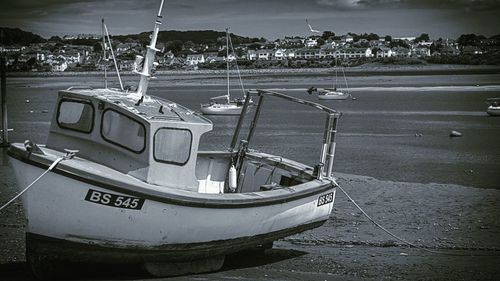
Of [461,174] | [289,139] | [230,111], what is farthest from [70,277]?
[230,111]

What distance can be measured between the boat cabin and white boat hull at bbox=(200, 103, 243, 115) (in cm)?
3326

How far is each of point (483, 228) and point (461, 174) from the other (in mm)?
6419

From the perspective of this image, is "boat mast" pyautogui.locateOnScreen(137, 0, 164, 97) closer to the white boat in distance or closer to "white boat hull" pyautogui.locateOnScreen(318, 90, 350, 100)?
the white boat in distance

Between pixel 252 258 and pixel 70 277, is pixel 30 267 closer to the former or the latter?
pixel 70 277

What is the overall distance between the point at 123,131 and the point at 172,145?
61 centimetres

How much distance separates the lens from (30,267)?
795cm

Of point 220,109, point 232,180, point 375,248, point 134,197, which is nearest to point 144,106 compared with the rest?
point 134,197

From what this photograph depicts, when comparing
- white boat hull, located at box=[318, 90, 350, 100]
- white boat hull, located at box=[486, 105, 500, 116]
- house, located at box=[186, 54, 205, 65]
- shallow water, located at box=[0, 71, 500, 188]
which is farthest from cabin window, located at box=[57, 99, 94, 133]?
house, located at box=[186, 54, 205, 65]

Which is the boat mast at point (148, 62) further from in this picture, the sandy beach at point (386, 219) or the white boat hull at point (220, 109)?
A: the white boat hull at point (220, 109)

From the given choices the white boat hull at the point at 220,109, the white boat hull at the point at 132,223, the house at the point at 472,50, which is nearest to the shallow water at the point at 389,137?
the white boat hull at the point at 220,109

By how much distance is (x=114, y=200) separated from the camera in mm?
7348

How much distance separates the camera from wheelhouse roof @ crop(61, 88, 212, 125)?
810 cm

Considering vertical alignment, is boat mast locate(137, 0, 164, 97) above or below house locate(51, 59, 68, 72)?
above

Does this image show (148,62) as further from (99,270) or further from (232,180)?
(99,270)
